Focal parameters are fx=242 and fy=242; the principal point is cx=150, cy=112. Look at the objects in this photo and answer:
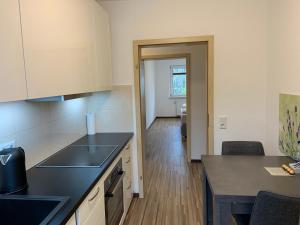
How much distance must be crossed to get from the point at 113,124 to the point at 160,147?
A: 289cm

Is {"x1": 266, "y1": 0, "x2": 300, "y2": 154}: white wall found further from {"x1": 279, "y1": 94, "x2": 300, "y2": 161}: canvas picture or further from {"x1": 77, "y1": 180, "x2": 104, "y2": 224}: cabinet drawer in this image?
{"x1": 77, "y1": 180, "x2": 104, "y2": 224}: cabinet drawer

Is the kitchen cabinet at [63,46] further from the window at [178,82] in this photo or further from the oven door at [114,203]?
the window at [178,82]

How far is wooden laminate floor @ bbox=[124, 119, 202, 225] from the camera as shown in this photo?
279cm

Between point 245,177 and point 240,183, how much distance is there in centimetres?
13

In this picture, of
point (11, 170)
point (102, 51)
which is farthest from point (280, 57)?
point (11, 170)

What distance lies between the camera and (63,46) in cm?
179

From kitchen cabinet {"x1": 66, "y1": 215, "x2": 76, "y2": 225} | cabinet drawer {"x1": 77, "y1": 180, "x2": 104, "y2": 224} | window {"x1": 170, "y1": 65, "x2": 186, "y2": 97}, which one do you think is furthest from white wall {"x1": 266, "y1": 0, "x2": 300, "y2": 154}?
window {"x1": 170, "y1": 65, "x2": 186, "y2": 97}

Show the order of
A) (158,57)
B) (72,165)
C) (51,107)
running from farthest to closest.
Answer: (158,57)
(51,107)
(72,165)

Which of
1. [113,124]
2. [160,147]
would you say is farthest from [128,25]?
[160,147]

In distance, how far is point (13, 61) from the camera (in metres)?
1.23

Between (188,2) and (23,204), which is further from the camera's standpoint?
(188,2)

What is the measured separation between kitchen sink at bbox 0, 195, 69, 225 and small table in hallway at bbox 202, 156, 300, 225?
3.16 ft

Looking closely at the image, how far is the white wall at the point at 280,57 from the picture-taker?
2051 millimetres

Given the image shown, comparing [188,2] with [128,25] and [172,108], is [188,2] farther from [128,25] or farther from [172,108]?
[172,108]
